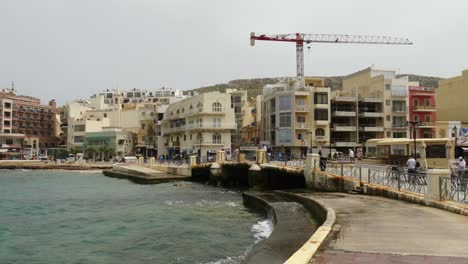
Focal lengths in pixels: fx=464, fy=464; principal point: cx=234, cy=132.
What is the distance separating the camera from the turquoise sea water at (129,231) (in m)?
15.7

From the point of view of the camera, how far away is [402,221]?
44.9 feet

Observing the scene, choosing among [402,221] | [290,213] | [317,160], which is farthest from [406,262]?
[317,160]

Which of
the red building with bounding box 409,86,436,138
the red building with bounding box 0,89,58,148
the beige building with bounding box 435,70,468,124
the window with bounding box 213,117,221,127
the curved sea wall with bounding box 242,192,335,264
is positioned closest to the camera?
the curved sea wall with bounding box 242,192,335,264

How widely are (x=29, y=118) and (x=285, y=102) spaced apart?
257ft

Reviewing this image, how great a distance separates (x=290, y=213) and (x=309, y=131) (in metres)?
50.4

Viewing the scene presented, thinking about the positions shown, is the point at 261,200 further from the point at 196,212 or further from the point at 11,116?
the point at 11,116

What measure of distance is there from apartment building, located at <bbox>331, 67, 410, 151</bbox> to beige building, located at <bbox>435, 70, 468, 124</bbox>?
202 inches

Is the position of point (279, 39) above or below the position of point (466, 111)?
above

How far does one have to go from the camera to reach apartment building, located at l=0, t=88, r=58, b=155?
11212 centimetres

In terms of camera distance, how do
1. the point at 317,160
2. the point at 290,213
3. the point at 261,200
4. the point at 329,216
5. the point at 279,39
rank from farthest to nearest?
the point at 279,39 → the point at 317,160 → the point at 261,200 → the point at 290,213 → the point at 329,216

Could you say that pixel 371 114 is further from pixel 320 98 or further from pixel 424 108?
pixel 320 98

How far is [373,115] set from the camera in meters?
73.2

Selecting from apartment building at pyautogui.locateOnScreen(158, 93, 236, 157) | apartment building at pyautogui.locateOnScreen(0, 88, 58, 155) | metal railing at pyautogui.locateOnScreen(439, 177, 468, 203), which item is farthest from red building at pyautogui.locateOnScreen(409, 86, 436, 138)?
apartment building at pyautogui.locateOnScreen(0, 88, 58, 155)

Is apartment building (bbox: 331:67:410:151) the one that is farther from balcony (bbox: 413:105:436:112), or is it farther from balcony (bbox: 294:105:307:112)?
balcony (bbox: 294:105:307:112)
